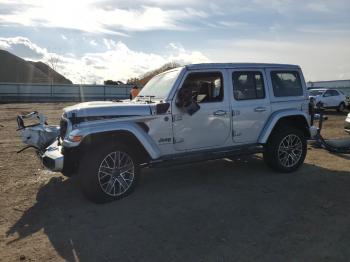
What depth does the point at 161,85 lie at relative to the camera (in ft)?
23.8

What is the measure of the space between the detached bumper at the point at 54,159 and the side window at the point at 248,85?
125 inches

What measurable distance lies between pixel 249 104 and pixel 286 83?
1114 mm

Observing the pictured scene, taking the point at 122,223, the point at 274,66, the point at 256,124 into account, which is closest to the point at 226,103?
the point at 256,124

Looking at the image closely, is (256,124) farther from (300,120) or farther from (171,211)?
(171,211)

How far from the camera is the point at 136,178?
6387mm

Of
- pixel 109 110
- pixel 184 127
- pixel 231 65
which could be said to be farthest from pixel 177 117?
pixel 231 65

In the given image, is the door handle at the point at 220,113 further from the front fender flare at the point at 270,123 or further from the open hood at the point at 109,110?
the open hood at the point at 109,110

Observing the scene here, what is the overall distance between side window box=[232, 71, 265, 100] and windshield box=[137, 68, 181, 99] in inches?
43.9

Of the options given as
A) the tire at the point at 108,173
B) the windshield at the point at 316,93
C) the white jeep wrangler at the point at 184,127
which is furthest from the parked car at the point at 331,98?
the tire at the point at 108,173

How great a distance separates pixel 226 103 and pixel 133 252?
11.4ft

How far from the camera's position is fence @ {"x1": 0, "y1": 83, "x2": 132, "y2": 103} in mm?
Answer: 44062

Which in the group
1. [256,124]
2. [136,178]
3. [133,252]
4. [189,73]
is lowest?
A: [133,252]

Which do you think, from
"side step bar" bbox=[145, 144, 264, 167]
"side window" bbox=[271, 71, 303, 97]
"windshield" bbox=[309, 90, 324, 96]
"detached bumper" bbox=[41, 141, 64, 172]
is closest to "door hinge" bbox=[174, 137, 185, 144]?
"side step bar" bbox=[145, 144, 264, 167]

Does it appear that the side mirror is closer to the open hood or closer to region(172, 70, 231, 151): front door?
region(172, 70, 231, 151): front door
